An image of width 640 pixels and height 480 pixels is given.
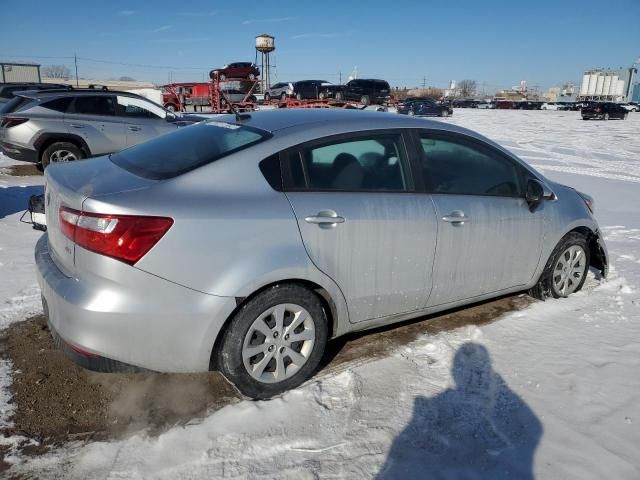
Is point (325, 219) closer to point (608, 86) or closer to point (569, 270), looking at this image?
point (569, 270)

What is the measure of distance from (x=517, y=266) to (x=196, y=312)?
8.46ft

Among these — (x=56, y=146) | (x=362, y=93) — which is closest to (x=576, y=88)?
(x=362, y=93)

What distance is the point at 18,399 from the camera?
2.88 m

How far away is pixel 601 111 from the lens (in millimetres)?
36812

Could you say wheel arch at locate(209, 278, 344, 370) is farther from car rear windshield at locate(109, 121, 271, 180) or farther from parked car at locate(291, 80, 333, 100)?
parked car at locate(291, 80, 333, 100)

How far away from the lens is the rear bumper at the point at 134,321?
247 centimetres

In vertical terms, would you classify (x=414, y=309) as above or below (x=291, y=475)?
above

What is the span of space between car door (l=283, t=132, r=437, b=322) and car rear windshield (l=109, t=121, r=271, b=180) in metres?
0.36

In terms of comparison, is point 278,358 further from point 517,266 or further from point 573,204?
point 573,204

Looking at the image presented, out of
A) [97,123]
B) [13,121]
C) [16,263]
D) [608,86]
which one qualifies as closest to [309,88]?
[97,123]

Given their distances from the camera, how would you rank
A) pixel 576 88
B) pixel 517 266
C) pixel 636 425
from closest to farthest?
1. pixel 636 425
2. pixel 517 266
3. pixel 576 88

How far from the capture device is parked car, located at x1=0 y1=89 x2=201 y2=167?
8875 millimetres

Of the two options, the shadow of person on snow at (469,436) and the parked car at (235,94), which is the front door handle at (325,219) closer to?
the shadow of person on snow at (469,436)

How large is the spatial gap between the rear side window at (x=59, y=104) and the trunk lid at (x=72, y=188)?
22.8 feet
